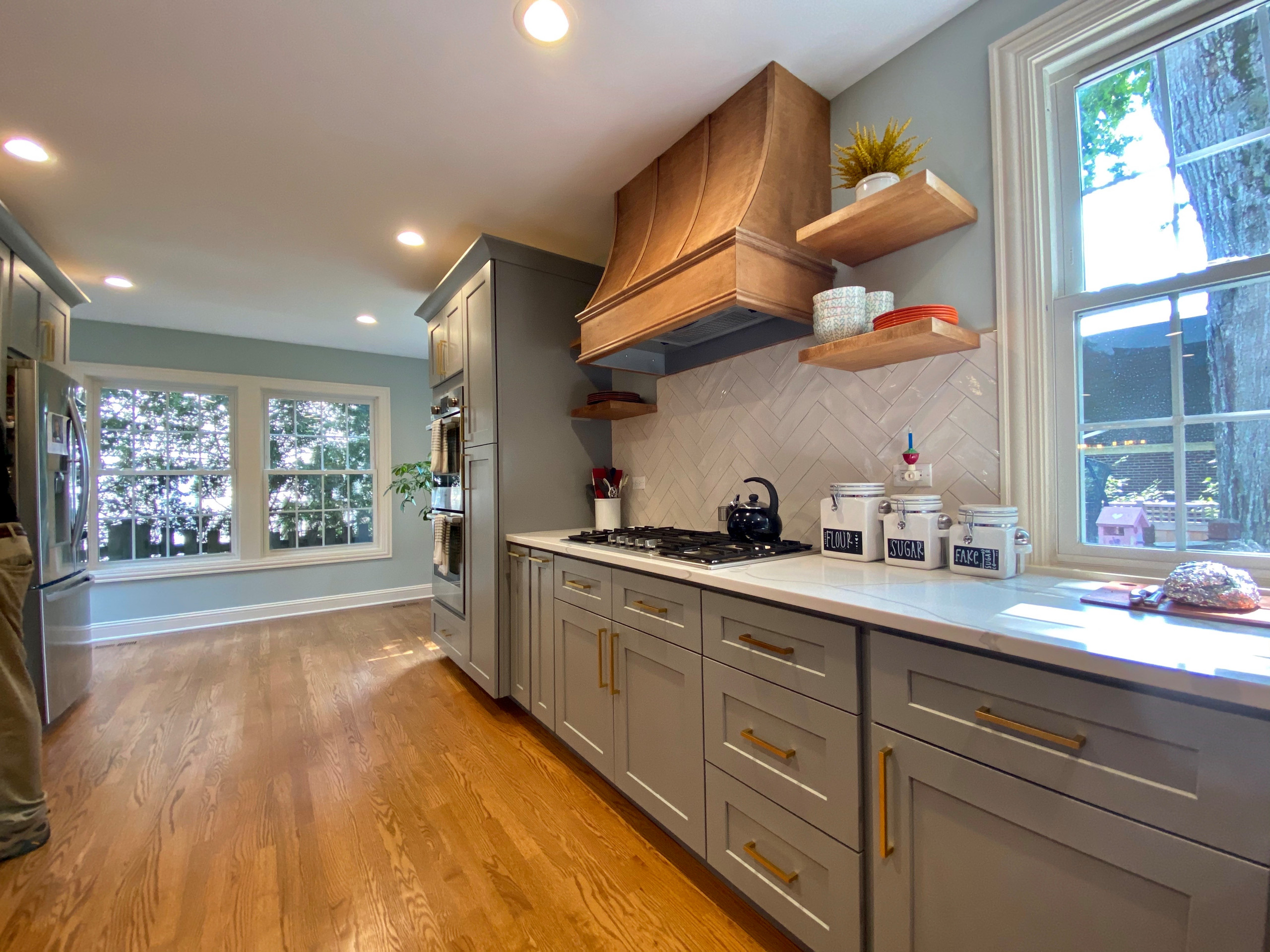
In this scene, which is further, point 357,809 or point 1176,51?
point 357,809

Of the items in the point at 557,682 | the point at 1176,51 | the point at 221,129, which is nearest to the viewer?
the point at 1176,51

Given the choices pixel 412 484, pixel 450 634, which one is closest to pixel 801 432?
pixel 450 634

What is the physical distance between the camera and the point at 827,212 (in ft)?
6.26

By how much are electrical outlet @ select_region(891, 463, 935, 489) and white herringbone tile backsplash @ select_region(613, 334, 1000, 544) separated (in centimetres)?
2

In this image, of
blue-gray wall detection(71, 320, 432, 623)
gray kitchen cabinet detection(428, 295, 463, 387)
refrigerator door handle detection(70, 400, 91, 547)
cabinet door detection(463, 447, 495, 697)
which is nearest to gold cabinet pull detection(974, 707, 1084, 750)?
cabinet door detection(463, 447, 495, 697)

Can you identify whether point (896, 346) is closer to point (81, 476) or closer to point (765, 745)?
point (765, 745)

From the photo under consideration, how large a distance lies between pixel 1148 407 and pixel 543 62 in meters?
2.04

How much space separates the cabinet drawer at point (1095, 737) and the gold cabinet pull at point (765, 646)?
23 centimetres

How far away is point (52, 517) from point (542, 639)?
2687 mm

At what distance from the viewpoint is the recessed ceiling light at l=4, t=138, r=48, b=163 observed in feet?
6.66

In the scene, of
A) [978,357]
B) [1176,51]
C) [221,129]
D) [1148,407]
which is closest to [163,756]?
[221,129]

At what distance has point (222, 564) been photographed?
14.8ft

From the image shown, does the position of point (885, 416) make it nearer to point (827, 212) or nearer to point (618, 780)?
point (827, 212)

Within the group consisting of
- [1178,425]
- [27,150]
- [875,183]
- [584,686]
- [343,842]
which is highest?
[27,150]
